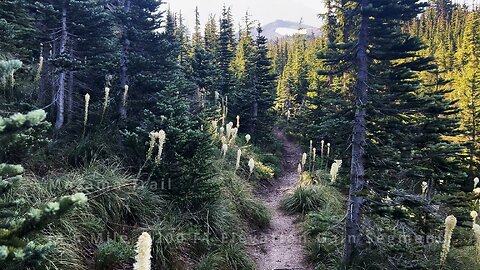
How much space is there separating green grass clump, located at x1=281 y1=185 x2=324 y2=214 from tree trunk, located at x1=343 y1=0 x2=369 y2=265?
346 centimetres

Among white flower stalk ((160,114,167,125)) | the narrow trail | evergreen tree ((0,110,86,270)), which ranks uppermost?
white flower stalk ((160,114,167,125))

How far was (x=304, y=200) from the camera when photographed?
10555mm

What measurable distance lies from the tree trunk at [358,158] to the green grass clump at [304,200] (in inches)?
136

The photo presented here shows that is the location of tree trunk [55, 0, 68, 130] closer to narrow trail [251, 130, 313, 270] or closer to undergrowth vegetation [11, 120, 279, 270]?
undergrowth vegetation [11, 120, 279, 270]

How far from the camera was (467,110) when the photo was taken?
2189 cm

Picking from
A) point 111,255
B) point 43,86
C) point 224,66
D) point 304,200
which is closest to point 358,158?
point 304,200

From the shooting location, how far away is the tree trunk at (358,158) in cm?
649

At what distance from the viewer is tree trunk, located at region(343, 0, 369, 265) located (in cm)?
649

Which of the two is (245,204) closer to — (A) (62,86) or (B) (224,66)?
(A) (62,86)

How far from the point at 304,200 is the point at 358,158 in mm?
4335

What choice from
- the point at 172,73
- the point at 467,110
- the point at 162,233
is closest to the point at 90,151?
the point at 162,233

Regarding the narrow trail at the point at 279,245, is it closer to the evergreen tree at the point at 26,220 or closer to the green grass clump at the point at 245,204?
the green grass clump at the point at 245,204

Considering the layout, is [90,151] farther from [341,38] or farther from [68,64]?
[341,38]

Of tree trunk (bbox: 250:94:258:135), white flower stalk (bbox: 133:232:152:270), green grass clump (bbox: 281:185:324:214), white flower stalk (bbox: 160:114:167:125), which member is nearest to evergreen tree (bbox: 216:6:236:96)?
tree trunk (bbox: 250:94:258:135)
